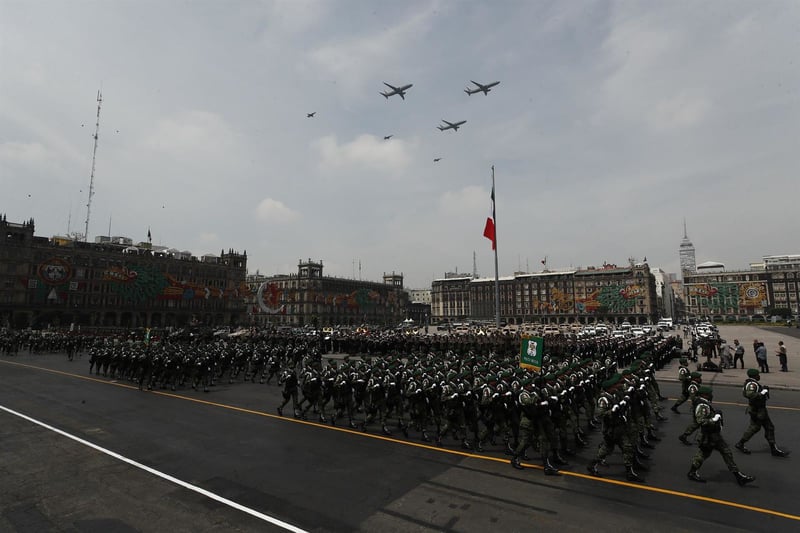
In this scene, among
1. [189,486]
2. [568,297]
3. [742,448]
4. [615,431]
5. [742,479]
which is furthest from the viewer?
[568,297]

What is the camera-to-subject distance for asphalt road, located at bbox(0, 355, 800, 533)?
644 centimetres

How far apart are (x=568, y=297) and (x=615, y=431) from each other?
131036 mm

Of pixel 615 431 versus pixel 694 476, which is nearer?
pixel 694 476

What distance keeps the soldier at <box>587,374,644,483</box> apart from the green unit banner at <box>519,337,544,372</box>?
5638mm

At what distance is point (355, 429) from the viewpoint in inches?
481

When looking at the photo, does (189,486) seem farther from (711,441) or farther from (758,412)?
(758,412)

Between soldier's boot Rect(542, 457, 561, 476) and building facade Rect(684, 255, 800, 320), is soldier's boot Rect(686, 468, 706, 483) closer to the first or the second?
soldier's boot Rect(542, 457, 561, 476)

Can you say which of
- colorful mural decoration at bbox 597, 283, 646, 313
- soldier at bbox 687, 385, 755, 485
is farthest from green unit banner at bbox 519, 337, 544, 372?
colorful mural decoration at bbox 597, 283, 646, 313

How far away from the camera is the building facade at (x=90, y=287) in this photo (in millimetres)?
70669

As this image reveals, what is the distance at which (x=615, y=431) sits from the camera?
8.26m

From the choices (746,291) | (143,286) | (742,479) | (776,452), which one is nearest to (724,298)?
(746,291)

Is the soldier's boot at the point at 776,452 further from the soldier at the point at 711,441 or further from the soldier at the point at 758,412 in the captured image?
the soldier at the point at 711,441

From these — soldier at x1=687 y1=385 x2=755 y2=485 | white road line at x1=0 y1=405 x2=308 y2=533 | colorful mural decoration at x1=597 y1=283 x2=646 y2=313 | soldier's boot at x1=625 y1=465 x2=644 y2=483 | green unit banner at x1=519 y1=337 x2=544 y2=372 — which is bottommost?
white road line at x1=0 y1=405 x2=308 y2=533

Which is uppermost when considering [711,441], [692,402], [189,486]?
[692,402]
